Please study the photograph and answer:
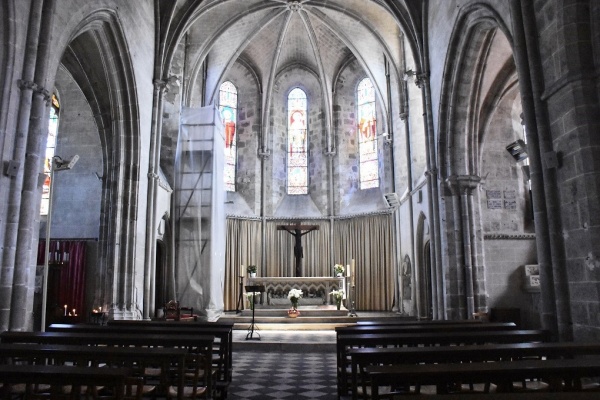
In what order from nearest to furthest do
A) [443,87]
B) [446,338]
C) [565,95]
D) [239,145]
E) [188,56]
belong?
[446,338], [565,95], [443,87], [188,56], [239,145]

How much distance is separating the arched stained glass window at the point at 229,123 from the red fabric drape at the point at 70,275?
8615mm

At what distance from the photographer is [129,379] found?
4414 millimetres

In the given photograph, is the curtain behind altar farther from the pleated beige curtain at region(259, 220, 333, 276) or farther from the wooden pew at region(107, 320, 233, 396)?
the wooden pew at region(107, 320, 233, 396)

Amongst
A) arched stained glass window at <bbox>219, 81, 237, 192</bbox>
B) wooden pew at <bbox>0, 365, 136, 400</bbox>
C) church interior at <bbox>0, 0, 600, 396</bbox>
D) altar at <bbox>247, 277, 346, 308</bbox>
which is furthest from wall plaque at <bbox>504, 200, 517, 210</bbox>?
arched stained glass window at <bbox>219, 81, 237, 192</bbox>

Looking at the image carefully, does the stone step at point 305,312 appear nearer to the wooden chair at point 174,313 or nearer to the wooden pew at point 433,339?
the wooden chair at point 174,313

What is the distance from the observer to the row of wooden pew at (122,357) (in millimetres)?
3479

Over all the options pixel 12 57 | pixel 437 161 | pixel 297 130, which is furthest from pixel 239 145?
pixel 12 57

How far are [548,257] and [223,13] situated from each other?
15.6 metres

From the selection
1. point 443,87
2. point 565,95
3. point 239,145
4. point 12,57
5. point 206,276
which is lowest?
point 206,276

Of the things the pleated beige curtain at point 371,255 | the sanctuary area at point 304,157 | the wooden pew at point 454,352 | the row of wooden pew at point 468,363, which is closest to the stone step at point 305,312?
the sanctuary area at point 304,157

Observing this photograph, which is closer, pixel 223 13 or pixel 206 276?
pixel 206 276

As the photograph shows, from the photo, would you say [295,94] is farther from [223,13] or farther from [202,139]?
[202,139]

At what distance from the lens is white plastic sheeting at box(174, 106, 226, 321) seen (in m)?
16.2

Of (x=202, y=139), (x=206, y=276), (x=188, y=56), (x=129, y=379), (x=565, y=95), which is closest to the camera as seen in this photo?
(x=129, y=379)
